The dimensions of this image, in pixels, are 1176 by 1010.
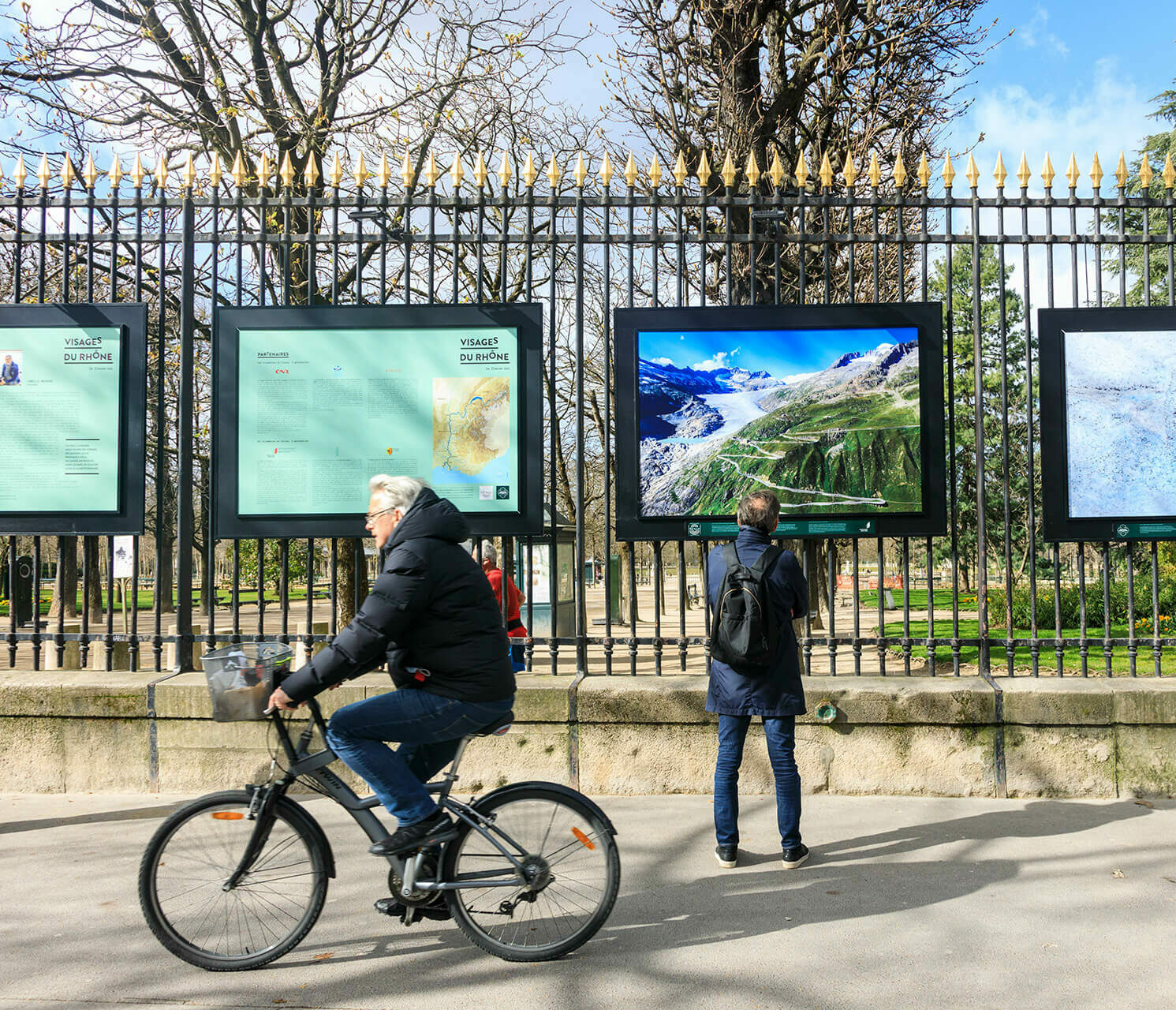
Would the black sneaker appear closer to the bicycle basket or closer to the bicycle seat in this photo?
the bicycle seat

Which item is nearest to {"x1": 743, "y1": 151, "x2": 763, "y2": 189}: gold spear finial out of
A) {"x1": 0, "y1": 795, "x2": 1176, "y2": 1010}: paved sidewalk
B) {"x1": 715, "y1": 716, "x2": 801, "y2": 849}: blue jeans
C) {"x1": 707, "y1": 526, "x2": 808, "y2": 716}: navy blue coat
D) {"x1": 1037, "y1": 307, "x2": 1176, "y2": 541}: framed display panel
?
{"x1": 1037, "y1": 307, "x2": 1176, "y2": 541}: framed display panel

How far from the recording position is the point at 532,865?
3609 millimetres

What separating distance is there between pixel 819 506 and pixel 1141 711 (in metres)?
2.21

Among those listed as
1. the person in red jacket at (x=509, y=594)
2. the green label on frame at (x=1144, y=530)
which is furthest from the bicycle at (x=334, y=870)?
the green label on frame at (x=1144, y=530)

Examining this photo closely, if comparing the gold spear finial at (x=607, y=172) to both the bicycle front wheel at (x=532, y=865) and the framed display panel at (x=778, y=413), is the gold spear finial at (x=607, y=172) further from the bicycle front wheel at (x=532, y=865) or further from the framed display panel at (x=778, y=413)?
the bicycle front wheel at (x=532, y=865)

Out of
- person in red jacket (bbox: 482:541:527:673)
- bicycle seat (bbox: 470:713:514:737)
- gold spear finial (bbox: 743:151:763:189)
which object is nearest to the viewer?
bicycle seat (bbox: 470:713:514:737)

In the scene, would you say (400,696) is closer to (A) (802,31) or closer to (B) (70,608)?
(A) (802,31)

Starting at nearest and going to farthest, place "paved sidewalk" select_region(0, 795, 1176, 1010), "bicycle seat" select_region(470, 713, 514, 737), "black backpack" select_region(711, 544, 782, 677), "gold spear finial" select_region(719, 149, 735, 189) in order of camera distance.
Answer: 1. "paved sidewalk" select_region(0, 795, 1176, 1010)
2. "bicycle seat" select_region(470, 713, 514, 737)
3. "black backpack" select_region(711, 544, 782, 677)
4. "gold spear finial" select_region(719, 149, 735, 189)

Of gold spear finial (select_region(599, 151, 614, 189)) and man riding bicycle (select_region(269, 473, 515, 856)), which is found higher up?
gold spear finial (select_region(599, 151, 614, 189))

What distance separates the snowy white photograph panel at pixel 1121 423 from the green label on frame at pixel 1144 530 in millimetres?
63

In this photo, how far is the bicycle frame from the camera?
354 centimetres

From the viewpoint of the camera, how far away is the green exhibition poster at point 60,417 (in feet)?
20.6

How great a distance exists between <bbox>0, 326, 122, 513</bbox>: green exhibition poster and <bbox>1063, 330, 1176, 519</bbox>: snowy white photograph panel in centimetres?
613

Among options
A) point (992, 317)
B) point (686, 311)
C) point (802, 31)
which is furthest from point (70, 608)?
point (992, 317)
